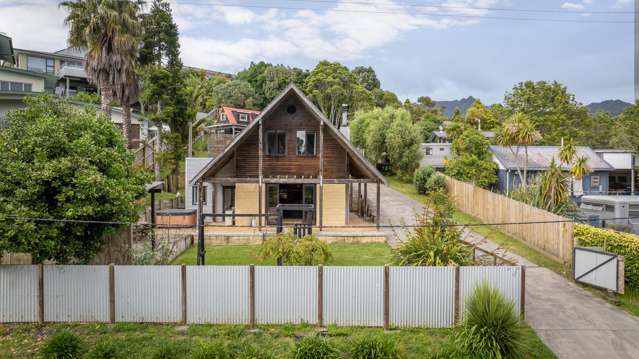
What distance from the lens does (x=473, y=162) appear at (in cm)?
3525

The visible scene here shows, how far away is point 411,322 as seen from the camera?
1091 cm

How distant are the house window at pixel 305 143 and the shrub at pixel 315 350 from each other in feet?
47.7

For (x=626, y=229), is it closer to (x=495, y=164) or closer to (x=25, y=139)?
(x=495, y=164)

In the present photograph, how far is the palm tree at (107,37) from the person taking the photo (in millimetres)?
23609

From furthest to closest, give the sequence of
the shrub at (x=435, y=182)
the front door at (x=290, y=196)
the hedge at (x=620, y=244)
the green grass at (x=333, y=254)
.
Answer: the shrub at (x=435, y=182)
the front door at (x=290, y=196)
the green grass at (x=333, y=254)
the hedge at (x=620, y=244)

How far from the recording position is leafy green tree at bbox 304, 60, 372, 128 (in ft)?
208

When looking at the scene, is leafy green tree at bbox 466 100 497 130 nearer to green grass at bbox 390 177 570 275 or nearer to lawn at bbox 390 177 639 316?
lawn at bbox 390 177 639 316

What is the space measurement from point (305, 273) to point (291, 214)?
13149 mm

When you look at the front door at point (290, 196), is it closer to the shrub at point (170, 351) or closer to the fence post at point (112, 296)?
the fence post at point (112, 296)

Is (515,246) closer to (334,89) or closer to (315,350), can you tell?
(315,350)

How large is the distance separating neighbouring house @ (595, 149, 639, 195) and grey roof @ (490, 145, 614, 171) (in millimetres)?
1104

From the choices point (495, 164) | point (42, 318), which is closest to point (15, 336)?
point (42, 318)

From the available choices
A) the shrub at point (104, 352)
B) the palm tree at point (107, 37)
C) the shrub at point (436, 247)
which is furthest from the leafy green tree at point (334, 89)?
the shrub at point (104, 352)

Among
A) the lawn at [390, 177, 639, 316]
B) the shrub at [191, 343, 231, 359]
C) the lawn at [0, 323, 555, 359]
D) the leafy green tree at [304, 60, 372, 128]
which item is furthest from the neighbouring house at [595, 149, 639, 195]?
the shrub at [191, 343, 231, 359]
